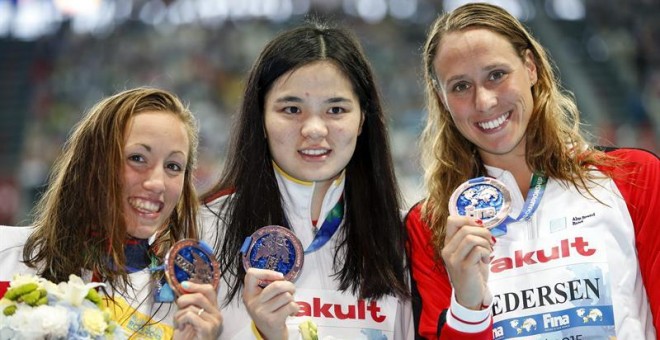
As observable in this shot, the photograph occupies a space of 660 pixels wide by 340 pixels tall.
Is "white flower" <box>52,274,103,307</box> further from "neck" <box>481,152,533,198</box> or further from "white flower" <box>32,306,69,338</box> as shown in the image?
"neck" <box>481,152,533,198</box>

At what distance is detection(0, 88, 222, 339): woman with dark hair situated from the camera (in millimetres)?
2867

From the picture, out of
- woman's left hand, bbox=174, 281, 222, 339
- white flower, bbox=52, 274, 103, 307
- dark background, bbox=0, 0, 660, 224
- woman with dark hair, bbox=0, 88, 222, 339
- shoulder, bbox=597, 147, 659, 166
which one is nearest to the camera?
white flower, bbox=52, 274, 103, 307

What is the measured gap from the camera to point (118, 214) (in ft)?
9.55

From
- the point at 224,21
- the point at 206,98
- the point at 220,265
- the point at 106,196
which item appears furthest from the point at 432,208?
the point at 224,21

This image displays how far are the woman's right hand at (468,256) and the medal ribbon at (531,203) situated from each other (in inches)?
10.7

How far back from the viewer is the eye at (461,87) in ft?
10.3

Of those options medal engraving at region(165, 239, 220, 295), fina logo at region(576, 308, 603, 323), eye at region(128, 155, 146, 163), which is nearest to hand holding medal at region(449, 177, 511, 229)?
fina logo at region(576, 308, 603, 323)

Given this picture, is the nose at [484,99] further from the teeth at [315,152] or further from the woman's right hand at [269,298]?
the woman's right hand at [269,298]

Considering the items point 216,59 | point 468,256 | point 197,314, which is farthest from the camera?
point 216,59

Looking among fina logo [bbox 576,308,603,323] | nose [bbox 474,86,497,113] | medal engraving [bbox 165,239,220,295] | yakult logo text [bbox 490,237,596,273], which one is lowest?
fina logo [bbox 576,308,603,323]

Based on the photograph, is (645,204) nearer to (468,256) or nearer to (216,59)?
(468,256)

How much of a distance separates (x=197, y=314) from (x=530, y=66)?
1.41 metres

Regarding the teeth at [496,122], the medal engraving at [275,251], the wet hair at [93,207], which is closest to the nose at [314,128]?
the medal engraving at [275,251]

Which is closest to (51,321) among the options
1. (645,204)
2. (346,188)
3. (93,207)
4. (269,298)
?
(269,298)
